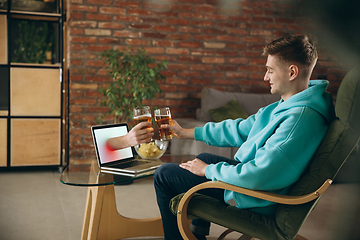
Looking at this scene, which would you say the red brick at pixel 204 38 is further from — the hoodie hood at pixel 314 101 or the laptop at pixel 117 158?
the hoodie hood at pixel 314 101

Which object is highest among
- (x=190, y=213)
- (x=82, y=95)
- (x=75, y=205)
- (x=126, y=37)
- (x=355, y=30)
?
(x=126, y=37)

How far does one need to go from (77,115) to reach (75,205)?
130 cm

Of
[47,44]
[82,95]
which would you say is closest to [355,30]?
[82,95]

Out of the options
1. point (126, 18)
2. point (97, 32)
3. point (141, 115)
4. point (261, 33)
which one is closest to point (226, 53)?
point (261, 33)

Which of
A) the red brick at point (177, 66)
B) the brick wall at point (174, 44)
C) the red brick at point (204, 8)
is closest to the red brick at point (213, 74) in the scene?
the brick wall at point (174, 44)

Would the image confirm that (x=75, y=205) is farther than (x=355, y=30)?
Yes

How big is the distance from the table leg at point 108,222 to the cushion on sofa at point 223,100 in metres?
1.84

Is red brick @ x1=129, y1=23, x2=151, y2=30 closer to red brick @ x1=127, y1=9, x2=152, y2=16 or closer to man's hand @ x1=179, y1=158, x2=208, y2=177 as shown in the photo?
red brick @ x1=127, y1=9, x2=152, y2=16

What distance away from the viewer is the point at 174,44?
3.92 metres

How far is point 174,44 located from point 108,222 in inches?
97.9

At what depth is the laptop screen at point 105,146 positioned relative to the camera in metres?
1.78

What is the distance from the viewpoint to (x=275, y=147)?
3.94ft

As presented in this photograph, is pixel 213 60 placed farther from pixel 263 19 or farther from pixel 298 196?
pixel 298 196

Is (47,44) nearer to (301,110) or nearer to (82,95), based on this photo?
(82,95)
